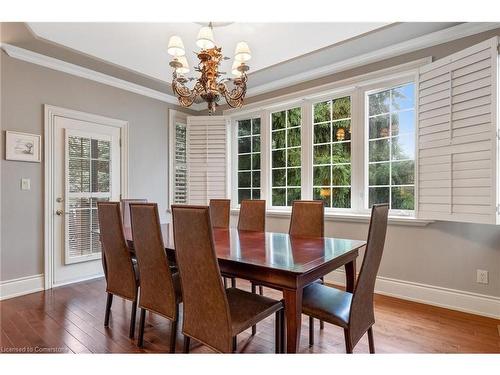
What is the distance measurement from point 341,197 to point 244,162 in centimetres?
165

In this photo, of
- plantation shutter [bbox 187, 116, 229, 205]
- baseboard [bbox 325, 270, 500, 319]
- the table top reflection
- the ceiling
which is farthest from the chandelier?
baseboard [bbox 325, 270, 500, 319]

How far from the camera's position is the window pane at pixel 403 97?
2861mm

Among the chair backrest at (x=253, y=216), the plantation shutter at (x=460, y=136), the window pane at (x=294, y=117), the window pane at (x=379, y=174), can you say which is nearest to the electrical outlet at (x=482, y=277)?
the plantation shutter at (x=460, y=136)

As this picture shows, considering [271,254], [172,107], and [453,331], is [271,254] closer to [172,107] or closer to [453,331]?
[453,331]

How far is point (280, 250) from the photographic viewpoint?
5.90 ft

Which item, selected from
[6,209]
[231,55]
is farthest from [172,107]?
[6,209]

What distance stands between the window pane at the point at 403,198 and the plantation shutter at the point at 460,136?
220 mm

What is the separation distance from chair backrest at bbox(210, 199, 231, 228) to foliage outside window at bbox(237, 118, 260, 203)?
106 centimetres

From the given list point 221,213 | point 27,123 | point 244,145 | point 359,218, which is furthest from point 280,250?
point 27,123

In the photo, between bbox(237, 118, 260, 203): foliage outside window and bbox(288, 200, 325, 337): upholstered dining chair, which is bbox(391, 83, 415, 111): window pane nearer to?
bbox(288, 200, 325, 337): upholstered dining chair

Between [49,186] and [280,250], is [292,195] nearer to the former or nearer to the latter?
[280,250]

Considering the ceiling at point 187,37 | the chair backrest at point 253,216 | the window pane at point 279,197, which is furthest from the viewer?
the window pane at point 279,197

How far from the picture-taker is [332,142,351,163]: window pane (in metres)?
3.27

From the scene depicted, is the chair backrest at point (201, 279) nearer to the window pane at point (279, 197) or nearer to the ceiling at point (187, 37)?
the ceiling at point (187, 37)
